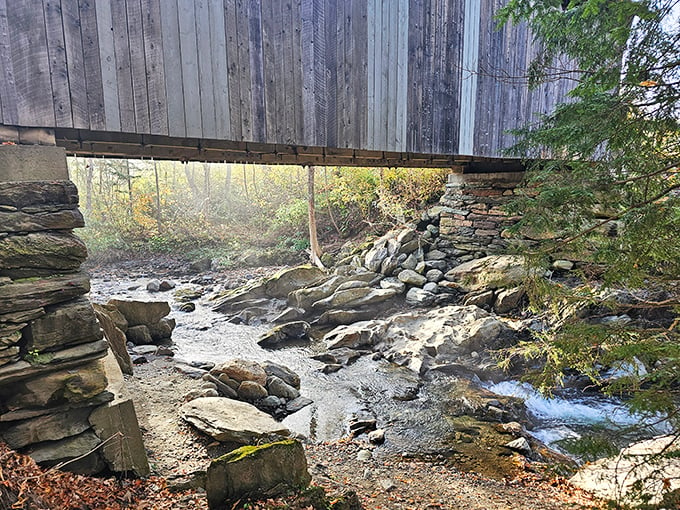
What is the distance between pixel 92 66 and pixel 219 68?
1.16 metres

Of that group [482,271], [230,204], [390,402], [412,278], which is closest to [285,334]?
[390,402]

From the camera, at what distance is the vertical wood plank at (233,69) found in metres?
4.21

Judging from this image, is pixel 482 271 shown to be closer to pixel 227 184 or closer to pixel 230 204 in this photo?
pixel 230 204

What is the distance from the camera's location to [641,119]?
2.83 m

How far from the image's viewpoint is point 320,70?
492 cm

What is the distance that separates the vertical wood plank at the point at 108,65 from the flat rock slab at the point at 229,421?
2.92 metres

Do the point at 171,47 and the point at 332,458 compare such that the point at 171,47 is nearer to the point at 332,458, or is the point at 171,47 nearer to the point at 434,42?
the point at 434,42

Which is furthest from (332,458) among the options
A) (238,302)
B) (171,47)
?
(238,302)

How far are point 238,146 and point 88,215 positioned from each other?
1518 cm

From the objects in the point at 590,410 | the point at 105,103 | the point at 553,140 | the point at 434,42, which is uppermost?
the point at 434,42

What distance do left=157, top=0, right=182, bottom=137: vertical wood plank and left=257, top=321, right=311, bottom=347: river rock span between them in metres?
4.74

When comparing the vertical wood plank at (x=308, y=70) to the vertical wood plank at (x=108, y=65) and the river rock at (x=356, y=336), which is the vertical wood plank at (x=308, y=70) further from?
the river rock at (x=356, y=336)

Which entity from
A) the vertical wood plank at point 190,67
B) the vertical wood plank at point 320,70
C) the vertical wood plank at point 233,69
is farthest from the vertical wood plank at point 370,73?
the vertical wood plank at point 190,67

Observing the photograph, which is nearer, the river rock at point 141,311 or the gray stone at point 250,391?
the gray stone at point 250,391
